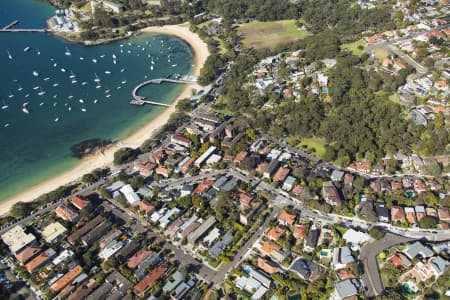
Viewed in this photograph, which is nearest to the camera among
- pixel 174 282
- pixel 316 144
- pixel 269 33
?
pixel 174 282

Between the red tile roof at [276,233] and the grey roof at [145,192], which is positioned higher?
the grey roof at [145,192]

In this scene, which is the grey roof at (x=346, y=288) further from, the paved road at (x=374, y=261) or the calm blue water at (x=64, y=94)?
the calm blue water at (x=64, y=94)

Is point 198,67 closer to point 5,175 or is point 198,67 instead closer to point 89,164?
point 89,164

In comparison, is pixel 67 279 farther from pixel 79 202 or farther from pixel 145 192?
pixel 145 192

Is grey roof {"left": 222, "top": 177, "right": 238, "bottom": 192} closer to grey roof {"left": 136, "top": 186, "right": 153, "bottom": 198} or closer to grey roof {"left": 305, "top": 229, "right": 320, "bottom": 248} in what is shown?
grey roof {"left": 136, "top": 186, "right": 153, "bottom": 198}

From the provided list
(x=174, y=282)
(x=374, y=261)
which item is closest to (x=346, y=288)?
(x=374, y=261)

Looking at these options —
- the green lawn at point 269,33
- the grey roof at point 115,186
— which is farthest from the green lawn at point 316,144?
the green lawn at point 269,33
